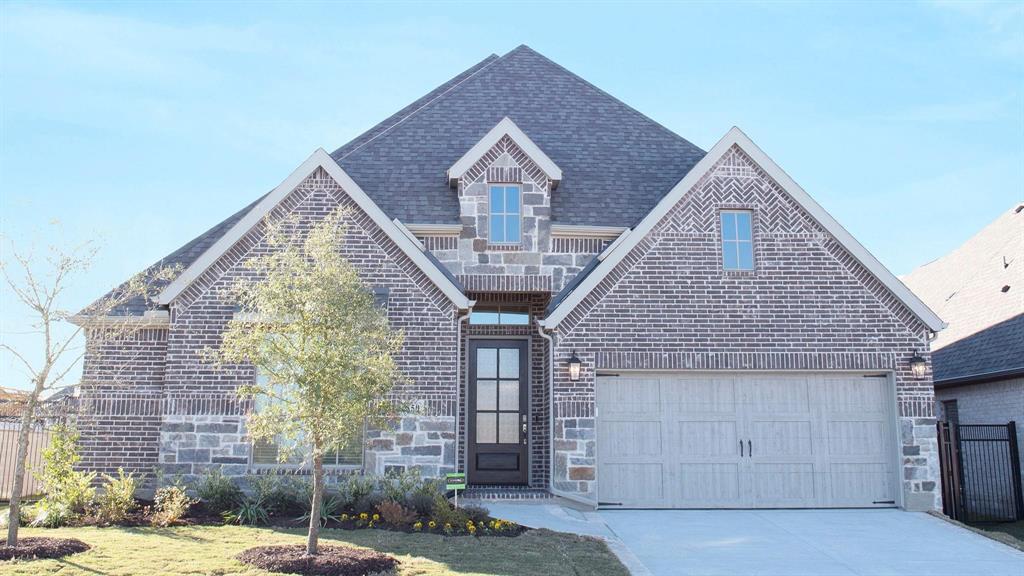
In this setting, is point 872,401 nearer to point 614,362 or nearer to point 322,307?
point 614,362

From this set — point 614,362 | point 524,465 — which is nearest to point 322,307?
point 614,362

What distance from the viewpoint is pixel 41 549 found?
895 cm

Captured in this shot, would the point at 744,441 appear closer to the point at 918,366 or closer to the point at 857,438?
the point at 857,438

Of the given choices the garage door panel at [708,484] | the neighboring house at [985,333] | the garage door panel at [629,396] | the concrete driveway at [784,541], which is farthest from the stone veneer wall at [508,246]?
the neighboring house at [985,333]

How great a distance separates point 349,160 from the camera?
16.8 m

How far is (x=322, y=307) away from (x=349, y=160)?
818 cm

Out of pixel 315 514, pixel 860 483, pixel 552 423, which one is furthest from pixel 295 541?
pixel 860 483

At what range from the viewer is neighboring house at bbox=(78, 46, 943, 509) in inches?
519

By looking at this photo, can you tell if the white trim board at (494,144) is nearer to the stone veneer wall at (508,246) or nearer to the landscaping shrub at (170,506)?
the stone veneer wall at (508,246)

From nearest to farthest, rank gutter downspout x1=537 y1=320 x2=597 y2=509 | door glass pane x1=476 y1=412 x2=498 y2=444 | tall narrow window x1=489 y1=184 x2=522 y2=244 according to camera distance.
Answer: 1. gutter downspout x1=537 y1=320 x2=597 y2=509
2. door glass pane x1=476 y1=412 x2=498 y2=444
3. tall narrow window x1=489 y1=184 x2=522 y2=244

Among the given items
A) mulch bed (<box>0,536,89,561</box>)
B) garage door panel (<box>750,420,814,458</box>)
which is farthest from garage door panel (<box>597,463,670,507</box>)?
mulch bed (<box>0,536,89,561</box>)

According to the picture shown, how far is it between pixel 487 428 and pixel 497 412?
35 centimetres

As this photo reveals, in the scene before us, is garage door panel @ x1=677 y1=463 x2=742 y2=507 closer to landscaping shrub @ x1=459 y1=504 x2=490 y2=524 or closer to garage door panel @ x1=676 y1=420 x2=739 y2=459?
garage door panel @ x1=676 y1=420 x2=739 y2=459

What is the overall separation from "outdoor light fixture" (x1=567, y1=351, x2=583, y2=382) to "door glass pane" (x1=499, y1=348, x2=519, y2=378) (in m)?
2.17
